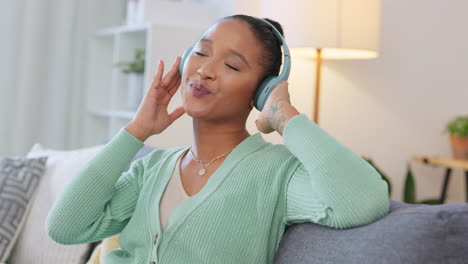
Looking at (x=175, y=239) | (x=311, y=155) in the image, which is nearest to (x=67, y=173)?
(x=175, y=239)

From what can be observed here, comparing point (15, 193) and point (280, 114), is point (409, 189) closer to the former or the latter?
point (15, 193)

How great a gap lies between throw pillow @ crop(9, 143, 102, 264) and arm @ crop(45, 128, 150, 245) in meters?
0.51

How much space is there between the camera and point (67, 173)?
180cm

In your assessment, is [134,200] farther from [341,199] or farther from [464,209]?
[464,209]

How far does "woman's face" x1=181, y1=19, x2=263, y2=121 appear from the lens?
42.1 inches

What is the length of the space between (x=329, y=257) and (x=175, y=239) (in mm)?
282

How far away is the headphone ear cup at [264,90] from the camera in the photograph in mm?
1070

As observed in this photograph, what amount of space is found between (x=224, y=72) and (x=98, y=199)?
35cm

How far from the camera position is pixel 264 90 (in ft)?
3.52

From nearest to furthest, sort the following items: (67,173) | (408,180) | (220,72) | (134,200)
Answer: (220,72) → (134,200) → (67,173) → (408,180)

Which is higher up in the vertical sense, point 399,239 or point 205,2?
point 205,2

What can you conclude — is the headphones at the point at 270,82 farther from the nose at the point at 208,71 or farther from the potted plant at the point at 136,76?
the potted plant at the point at 136,76

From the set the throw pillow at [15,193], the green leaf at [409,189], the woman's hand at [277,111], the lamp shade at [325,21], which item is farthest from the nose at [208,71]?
the green leaf at [409,189]

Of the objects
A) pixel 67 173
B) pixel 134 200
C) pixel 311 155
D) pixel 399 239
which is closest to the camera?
pixel 399 239
